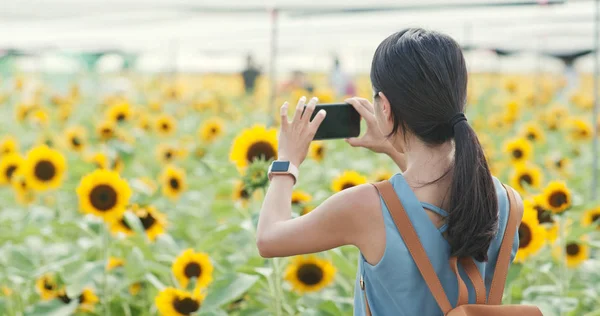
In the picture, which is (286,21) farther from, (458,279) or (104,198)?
(458,279)

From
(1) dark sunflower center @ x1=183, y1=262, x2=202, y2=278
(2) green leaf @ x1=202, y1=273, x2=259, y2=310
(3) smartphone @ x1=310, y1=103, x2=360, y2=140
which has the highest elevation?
(3) smartphone @ x1=310, y1=103, x2=360, y2=140

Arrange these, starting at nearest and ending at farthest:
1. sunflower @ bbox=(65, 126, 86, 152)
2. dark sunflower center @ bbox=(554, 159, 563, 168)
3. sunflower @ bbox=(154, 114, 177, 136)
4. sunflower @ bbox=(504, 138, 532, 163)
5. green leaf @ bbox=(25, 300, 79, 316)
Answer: green leaf @ bbox=(25, 300, 79, 316) → sunflower @ bbox=(504, 138, 532, 163) → dark sunflower center @ bbox=(554, 159, 563, 168) → sunflower @ bbox=(65, 126, 86, 152) → sunflower @ bbox=(154, 114, 177, 136)

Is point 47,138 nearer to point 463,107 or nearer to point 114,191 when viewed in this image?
point 114,191

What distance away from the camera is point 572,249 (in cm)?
219

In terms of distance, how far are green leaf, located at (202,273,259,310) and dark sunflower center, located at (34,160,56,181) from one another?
1.08 m

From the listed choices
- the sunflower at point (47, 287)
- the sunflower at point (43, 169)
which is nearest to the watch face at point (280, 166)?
the sunflower at point (47, 287)

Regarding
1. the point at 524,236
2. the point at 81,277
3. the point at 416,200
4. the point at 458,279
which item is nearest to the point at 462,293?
the point at 458,279

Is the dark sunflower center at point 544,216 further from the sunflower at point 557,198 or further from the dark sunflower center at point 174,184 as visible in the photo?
the dark sunflower center at point 174,184

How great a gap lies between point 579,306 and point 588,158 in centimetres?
190

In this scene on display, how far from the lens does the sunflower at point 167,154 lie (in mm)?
3494

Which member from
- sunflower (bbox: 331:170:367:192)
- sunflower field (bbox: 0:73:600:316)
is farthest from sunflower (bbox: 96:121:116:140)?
sunflower (bbox: 331:170:367:192)

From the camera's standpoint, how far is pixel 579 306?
1.98 metres

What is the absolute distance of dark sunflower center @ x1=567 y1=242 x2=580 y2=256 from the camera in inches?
86.0

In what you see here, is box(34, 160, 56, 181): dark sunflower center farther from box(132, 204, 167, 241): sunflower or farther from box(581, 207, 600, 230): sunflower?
box(581, 207, 600, 230): sunflower
